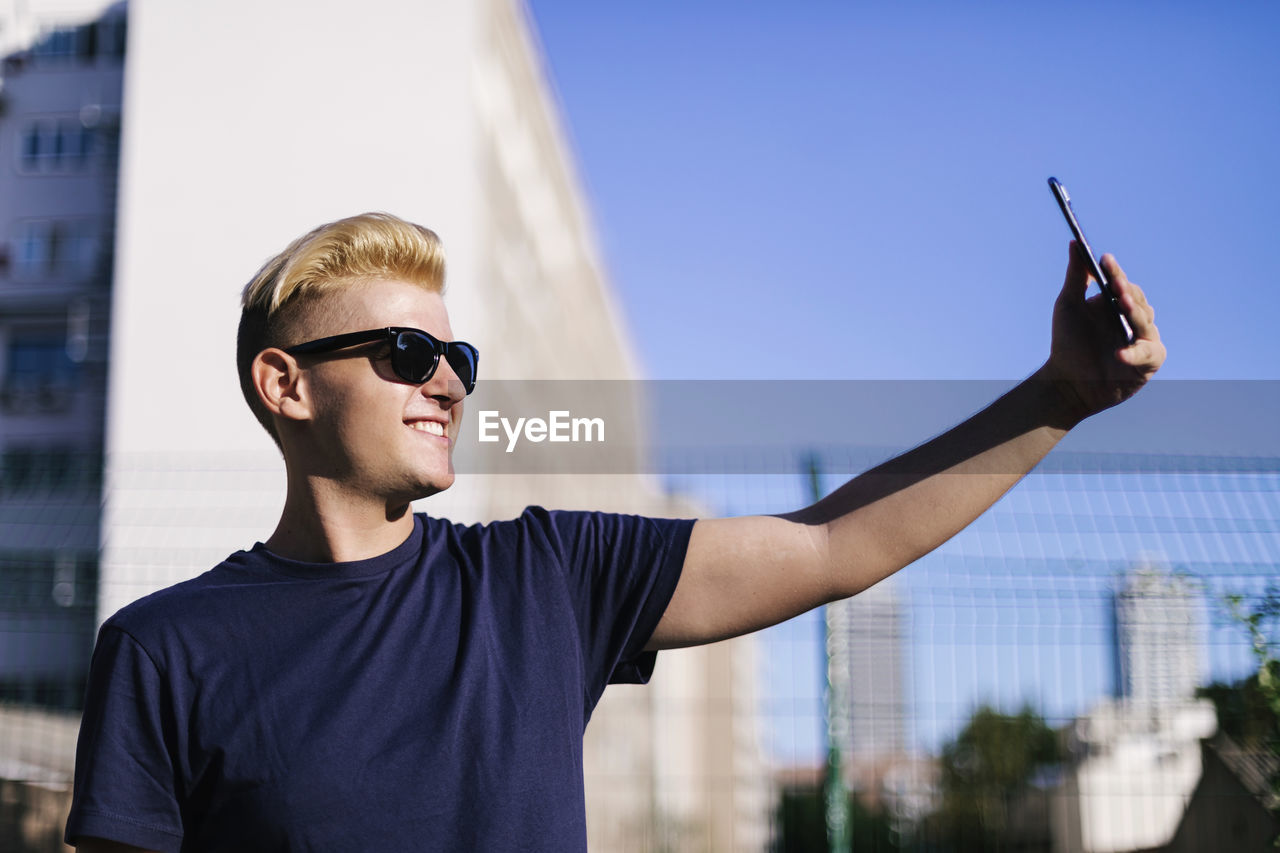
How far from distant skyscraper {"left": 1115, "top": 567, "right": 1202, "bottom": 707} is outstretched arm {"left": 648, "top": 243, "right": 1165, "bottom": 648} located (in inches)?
118

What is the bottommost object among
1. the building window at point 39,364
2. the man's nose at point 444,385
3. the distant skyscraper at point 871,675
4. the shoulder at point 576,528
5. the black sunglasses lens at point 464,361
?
the distant skyscraper at point 871,675

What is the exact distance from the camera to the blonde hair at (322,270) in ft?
4.95

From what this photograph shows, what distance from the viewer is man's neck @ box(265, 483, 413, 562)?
4.78 ft

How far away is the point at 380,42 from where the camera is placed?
1906 cm

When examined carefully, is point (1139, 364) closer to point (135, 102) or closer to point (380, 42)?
point (380, 42)

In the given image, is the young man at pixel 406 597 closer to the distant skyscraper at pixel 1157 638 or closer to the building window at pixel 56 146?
the distant skyscraper at pixel 1157 638

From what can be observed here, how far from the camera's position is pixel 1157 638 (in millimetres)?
4227

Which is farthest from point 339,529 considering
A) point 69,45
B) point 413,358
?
point 69,45

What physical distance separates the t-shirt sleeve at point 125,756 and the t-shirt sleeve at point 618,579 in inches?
19.2

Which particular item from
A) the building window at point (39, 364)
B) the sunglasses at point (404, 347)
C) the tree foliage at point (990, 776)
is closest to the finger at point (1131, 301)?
the sunglasses at point (404, 347)

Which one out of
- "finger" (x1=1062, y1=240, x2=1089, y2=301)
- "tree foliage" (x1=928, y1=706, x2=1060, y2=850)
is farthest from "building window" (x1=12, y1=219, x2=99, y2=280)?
"finger" (x1=1062, y1=240, x2=1089, y2=301)

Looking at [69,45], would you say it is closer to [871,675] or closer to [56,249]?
[56,249]

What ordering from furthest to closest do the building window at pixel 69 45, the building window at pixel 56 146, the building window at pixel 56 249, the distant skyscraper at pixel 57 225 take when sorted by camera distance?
the building window at pixel 69 45 < the building window at pixel 56 146 < the building window at pixel 56 249 < the distant skyscraper at pixel 57 225

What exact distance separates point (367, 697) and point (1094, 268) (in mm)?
937
